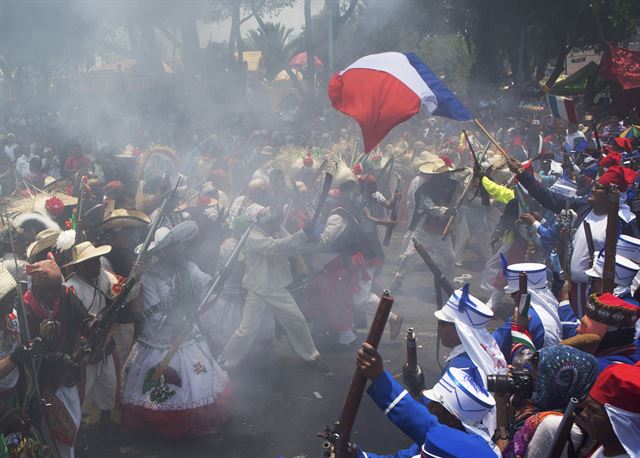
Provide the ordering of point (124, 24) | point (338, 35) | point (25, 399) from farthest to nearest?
A: point (338, 35)
point (124, 24)
point (25, 399)

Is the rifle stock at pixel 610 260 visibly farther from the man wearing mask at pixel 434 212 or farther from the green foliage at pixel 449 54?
the green foliage at pixel 449 54

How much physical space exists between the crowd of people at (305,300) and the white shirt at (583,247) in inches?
0.8

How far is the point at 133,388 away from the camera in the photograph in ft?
16.2

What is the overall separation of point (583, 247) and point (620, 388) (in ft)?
10.3

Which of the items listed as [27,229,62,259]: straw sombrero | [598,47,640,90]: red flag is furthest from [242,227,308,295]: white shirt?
[598,47,640,90]: red flag

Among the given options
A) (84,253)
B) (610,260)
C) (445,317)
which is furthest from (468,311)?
(84,253)

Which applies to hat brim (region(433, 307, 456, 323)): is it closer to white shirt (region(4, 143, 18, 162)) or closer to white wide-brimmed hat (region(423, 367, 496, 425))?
white wide-brimmed hat (region(423, 367, 496, 425))

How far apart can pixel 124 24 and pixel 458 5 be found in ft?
55.6

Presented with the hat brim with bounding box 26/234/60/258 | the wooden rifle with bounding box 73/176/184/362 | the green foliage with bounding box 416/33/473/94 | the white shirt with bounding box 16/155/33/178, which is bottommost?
the green foliage with bounding box 416/33/473/94

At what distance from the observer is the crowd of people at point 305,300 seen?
266 centimetres

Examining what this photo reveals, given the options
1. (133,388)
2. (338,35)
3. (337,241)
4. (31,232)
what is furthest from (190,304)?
(338,35)

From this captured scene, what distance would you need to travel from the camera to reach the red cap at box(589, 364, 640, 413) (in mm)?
2137

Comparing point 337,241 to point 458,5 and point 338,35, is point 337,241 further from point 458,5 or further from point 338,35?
point 458,5

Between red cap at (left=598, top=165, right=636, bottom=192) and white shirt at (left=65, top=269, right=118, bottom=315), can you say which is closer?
white shirt at (left=65, top=269, right=118, bottom=315)
